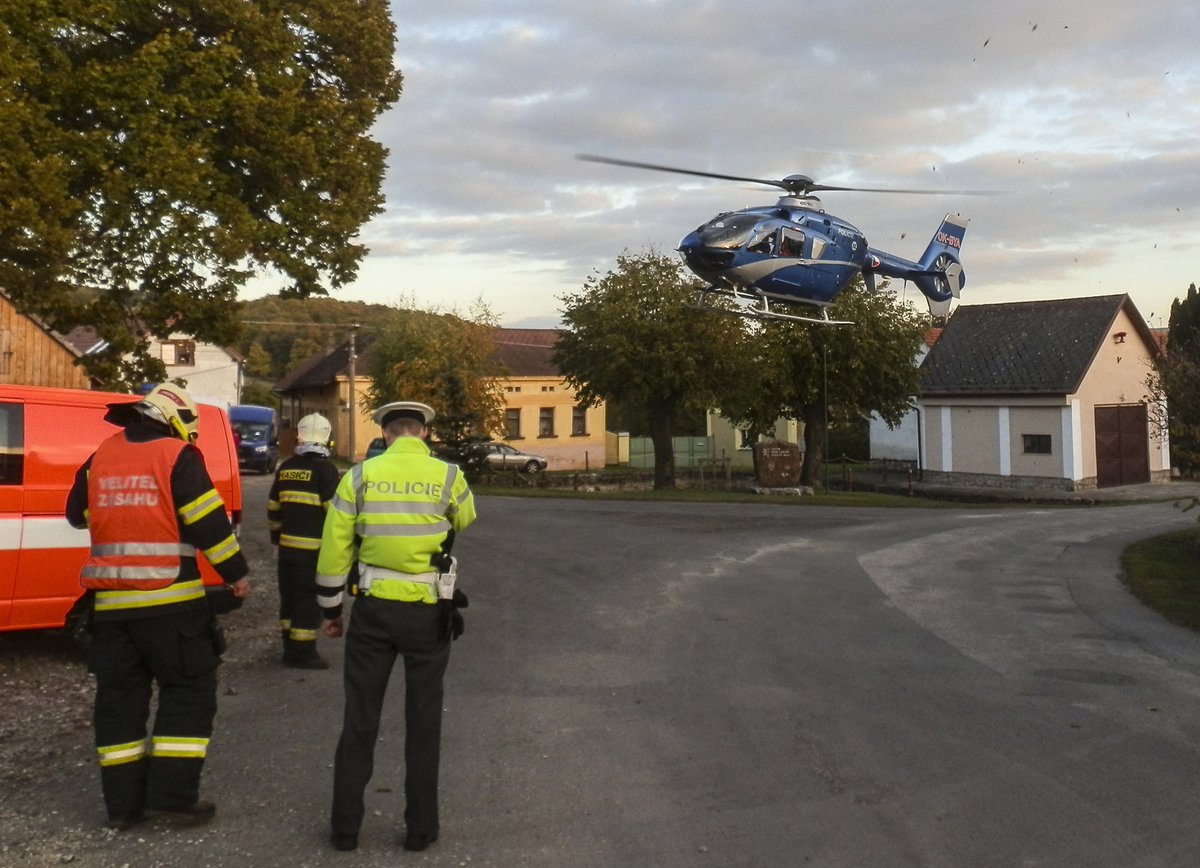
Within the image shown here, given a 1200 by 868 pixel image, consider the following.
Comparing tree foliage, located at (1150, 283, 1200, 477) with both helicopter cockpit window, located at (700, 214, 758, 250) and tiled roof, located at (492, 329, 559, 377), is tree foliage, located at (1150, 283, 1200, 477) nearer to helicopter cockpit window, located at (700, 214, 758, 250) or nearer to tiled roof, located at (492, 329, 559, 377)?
helicopter cockpit window, located at (700, 214, 758, 250)

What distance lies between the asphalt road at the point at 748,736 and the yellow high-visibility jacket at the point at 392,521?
3.71 feet

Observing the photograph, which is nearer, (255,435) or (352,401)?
(255,435)

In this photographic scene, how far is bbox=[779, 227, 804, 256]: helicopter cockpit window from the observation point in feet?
64.6

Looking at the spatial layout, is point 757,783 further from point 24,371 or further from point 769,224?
point 24,371

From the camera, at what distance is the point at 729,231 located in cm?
1928

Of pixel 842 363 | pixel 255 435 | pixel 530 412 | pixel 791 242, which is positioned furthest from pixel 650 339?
pixel 530 412

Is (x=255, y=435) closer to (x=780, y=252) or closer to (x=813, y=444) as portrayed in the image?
(x=813, y=444)

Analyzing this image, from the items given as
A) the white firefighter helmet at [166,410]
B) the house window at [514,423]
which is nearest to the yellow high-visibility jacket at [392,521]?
the white firefighter helmet at [166,410]

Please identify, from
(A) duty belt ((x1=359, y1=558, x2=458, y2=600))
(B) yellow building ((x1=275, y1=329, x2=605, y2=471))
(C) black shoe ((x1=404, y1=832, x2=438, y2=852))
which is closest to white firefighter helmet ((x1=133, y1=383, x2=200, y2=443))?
(A) duty belt ((x1=359, y1=558, x2=458, y2=600))

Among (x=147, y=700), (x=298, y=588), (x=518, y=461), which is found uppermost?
(x=518, y=461)

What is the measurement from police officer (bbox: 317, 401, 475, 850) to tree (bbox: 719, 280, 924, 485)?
1208 inches

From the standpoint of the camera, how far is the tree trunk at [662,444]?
118 ft

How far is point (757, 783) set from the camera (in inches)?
230

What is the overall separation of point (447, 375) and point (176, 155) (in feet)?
73.6
